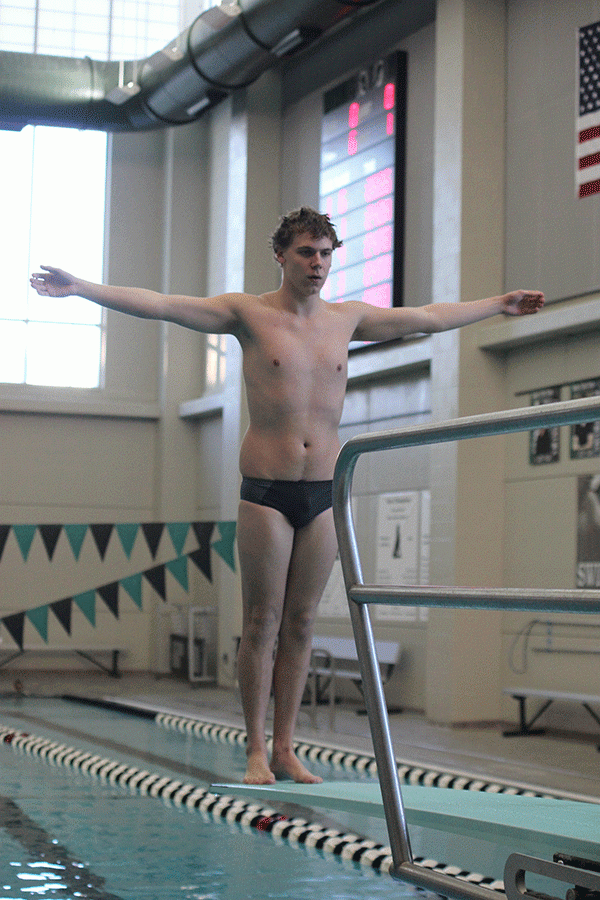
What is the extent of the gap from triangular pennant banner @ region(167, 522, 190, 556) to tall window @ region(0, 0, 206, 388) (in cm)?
569

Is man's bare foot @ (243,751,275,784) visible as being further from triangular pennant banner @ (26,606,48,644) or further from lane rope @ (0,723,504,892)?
triangular pennant banner @ (26,606,48,644)

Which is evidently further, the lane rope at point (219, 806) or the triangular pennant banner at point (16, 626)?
the triangular pennant banner at point (16, 626)

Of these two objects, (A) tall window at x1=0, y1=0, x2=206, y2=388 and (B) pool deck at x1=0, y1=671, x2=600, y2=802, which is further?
(A) tall window at x1=0, y1=0, x2=206, y2=388

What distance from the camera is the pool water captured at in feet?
15.4

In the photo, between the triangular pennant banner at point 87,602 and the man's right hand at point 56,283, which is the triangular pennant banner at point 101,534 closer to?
the triangular pennant banner at point 87,602

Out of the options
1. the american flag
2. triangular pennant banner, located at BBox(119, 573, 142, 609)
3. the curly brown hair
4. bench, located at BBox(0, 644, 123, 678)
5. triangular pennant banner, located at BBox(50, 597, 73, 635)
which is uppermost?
the american flag

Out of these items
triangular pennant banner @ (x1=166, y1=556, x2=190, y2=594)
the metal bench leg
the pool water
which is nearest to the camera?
the pool water

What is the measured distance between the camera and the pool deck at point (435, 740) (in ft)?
24.3

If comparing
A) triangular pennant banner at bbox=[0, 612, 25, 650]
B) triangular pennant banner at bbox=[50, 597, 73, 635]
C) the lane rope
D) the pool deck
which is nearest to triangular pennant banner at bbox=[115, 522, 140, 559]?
triangular pennant banner at bbox=[50, 597, 73, 635]

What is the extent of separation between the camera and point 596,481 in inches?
383

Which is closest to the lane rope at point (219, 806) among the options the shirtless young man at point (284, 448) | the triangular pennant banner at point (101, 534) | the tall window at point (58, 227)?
the shirtless young man at point (284, 448)

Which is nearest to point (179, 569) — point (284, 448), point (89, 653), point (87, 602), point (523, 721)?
→ point (87, 602)

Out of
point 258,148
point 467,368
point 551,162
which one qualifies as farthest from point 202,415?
point 551,162

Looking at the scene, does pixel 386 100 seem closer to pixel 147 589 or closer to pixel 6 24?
pixel 6 24
